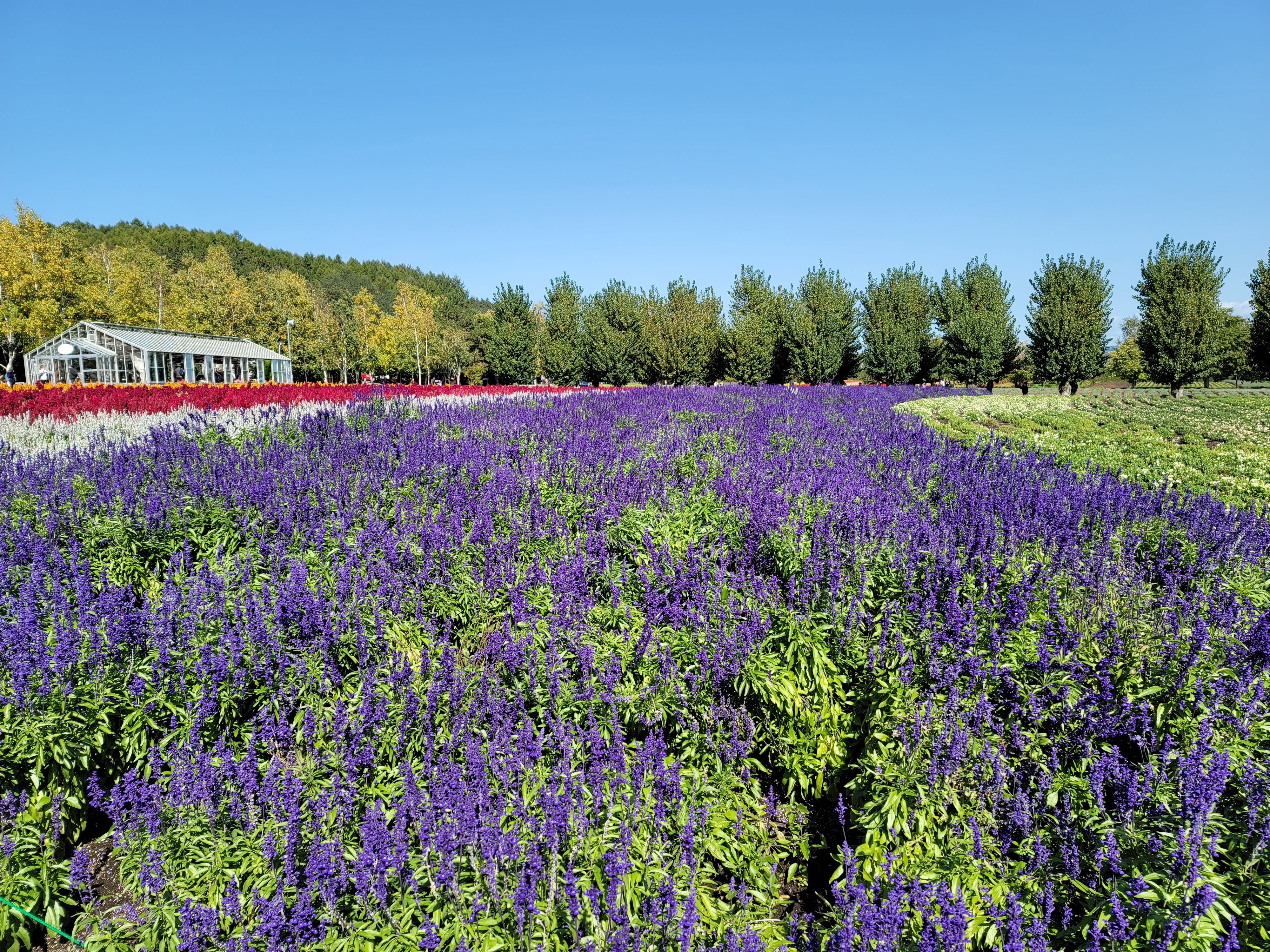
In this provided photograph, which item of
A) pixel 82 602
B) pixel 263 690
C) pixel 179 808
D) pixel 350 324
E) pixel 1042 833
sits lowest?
pixel 1042 833

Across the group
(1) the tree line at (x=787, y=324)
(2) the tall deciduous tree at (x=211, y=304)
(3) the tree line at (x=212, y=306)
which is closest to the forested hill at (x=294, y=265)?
(3) the tree line at (x=212, y=306)

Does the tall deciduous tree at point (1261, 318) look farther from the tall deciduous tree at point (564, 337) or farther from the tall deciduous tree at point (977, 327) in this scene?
the tall deciduous tree at point (564, 337)

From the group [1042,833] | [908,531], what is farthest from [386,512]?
[1042,833]

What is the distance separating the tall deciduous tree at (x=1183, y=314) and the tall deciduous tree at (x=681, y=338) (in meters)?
26.9

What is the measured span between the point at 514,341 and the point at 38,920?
37332mm

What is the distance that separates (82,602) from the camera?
3705mm

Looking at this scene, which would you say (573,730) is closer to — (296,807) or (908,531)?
(296,807)

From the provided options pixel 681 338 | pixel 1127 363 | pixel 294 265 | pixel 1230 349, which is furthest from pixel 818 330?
pixel 294 265

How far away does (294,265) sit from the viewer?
106m

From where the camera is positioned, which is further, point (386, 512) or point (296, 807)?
point (386, 512)

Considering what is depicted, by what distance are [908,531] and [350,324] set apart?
231 ft

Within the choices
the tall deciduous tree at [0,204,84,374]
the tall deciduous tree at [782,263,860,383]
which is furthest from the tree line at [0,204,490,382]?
the tall deciduous tree at [782,263,860,383]

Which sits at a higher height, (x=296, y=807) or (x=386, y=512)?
(x=386, y=512)

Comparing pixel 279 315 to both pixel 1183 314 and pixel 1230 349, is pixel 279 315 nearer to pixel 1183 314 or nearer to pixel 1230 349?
pixel 1183 314
